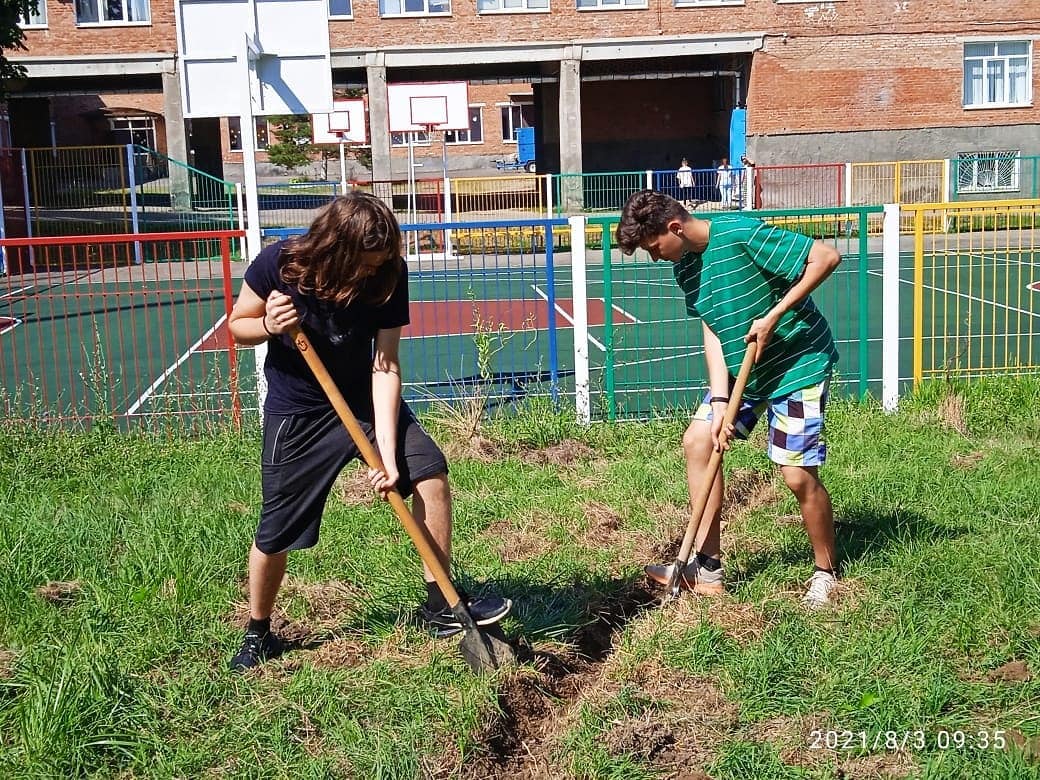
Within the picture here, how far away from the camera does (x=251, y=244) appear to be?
8938mm

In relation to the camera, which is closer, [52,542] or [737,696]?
[737,696]

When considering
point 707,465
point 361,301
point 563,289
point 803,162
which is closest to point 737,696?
point 707,465

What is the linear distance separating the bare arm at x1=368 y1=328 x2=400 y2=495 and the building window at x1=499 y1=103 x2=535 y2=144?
170ft

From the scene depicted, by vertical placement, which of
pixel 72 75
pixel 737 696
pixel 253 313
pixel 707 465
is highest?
pixel 72 75

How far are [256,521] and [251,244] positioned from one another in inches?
127

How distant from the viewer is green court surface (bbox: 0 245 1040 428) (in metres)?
8.88

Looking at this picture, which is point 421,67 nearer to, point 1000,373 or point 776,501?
point 1000,373

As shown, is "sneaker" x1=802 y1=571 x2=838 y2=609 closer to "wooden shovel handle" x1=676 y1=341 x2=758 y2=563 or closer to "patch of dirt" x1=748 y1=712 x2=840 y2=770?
"wooden shovel handle" x1=676 y1=341 x2=758 y2=563

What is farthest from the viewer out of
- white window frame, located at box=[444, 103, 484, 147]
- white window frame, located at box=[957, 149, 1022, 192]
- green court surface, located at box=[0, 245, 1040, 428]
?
white window frame, located at box=[444, 103, 484, 147]

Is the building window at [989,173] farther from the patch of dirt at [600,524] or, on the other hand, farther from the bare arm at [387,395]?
the bare arm at [387,395]

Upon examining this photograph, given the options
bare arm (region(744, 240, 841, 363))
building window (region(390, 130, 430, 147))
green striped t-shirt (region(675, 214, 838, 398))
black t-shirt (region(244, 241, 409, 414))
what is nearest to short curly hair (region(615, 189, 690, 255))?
green striped t-shirt (region(675, 214, 838, 398))

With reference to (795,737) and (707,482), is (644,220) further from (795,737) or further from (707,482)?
(795,737)

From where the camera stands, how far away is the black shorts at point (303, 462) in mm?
4453

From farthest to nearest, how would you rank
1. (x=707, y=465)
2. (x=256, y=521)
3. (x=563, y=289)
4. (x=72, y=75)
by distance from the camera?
(x=72, y=75) → (x=563, y=289) → (x=256, y=521) → (x=707, y=465)
